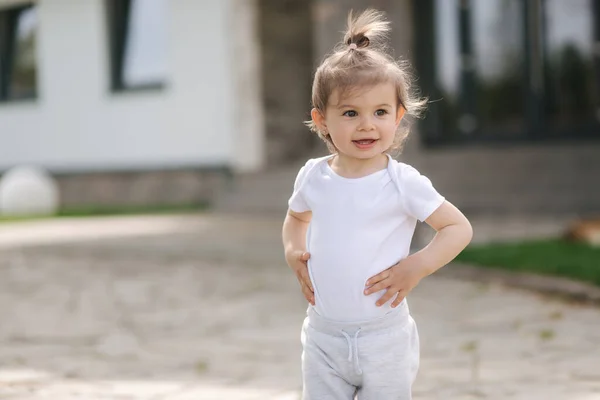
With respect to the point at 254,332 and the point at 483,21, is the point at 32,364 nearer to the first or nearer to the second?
the point at 254,332

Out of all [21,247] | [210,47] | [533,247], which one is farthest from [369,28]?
[210,47]

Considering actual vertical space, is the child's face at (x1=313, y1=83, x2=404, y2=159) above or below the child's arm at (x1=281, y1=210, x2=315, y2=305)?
above

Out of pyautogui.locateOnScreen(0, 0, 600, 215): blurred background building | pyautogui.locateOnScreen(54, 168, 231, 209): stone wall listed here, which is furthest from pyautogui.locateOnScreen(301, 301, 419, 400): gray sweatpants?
pyautogui.locateOnScreen(54, 168, 231, 209): stone wall

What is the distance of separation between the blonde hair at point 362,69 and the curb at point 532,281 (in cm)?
274

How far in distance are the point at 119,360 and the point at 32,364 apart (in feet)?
1.13

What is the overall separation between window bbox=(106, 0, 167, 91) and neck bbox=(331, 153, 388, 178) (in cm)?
1200

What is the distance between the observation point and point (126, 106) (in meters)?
14.4

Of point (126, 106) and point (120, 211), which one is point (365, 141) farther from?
point (126, 106)

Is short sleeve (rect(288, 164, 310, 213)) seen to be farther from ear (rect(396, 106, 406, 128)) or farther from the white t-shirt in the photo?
ear (rect(396, 106, 406, 128))

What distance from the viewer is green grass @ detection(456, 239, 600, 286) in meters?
5.52

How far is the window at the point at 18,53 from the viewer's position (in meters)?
15.9

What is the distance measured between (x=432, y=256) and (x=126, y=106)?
12.5 m

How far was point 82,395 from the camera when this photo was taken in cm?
333

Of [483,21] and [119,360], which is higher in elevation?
[483,21]
